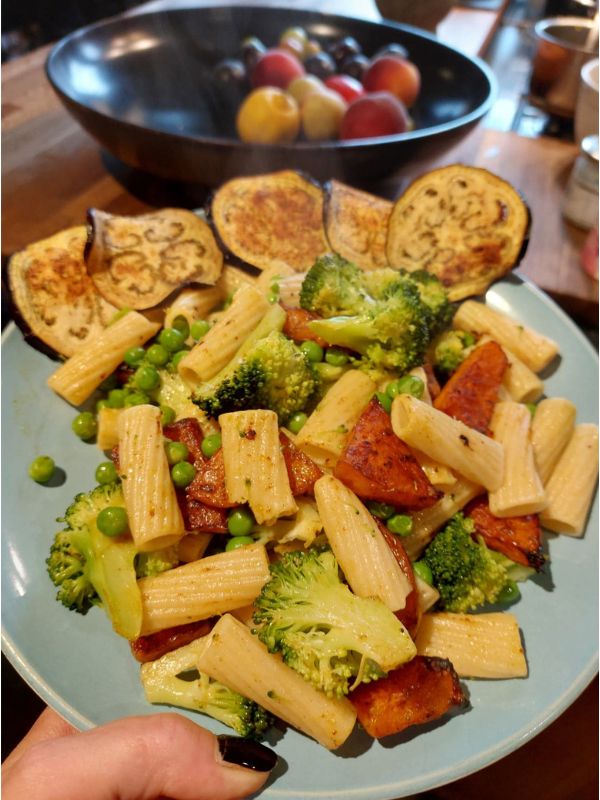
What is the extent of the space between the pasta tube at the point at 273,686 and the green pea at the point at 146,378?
103 cm

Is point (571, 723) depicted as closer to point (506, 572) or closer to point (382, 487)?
point (506, 572)

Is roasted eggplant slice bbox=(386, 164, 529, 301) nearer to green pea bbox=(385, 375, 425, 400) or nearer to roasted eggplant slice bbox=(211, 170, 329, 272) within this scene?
roasted eggplant slice bbox=(211, 170, 329, 272)

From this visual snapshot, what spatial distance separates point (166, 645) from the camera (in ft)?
6.11

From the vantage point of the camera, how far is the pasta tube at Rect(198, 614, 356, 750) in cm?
166

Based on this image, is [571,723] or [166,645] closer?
[166,645]

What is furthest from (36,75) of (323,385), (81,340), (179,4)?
(323,385)

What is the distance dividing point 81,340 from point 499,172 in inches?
128

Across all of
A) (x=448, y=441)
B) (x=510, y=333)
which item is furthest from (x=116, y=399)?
(x=510, y=333)

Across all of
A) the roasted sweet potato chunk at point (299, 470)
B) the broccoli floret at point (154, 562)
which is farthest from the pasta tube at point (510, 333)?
the broccoli floret at point (154, 562)

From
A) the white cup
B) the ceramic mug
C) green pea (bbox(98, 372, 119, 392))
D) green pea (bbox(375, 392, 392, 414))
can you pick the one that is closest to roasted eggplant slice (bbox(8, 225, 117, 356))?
green pea (bbox(98, 372, 119, 392))

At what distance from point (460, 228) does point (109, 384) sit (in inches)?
72.3

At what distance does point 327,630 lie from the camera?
1.71 meters

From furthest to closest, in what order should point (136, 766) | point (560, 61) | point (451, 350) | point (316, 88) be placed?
point (560, 61) < point (316, 88) < point (451, 350) < point (136, 766)

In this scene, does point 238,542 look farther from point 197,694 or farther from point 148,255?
point 148,255
